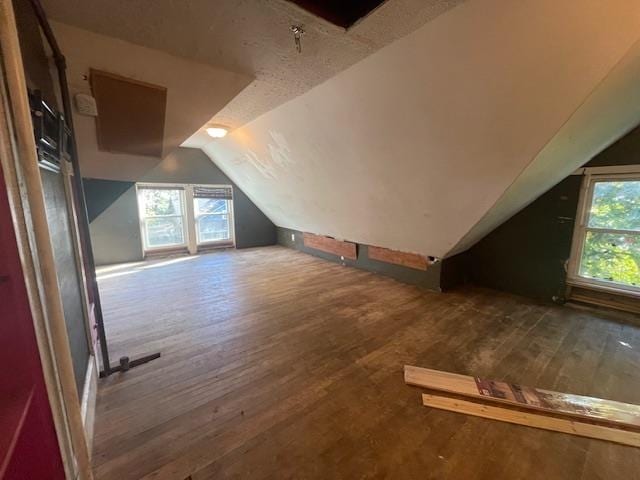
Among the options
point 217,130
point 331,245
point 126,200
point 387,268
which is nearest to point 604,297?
point 387,268

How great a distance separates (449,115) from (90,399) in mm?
3047

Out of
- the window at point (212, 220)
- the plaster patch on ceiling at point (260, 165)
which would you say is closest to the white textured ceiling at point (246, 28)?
the plaster patch on ceiling at point (260, 165)

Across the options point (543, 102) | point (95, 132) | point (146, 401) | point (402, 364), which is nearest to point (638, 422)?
point (402, 364)

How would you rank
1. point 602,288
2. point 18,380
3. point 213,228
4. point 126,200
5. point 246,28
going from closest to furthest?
point 18,380, point 246,28, point 602,288, point 126,200, point 213,228

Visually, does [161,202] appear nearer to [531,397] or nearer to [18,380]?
[18,380]

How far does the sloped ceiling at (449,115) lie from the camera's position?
1.36m

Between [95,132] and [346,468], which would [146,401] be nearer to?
[346,468]

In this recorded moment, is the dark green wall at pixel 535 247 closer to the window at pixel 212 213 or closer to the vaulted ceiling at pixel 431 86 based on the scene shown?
the vaulted ceiling at pixel 431 86

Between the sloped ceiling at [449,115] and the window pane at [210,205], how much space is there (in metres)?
2.61

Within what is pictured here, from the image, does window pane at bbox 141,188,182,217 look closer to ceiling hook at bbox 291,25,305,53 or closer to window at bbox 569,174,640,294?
ceiling hook at bbox 291,25,305,53

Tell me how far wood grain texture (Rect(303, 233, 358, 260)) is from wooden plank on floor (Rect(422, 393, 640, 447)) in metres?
3.14

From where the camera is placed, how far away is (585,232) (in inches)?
121

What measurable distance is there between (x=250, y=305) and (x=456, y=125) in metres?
2.81

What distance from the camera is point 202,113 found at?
244 centimetres
